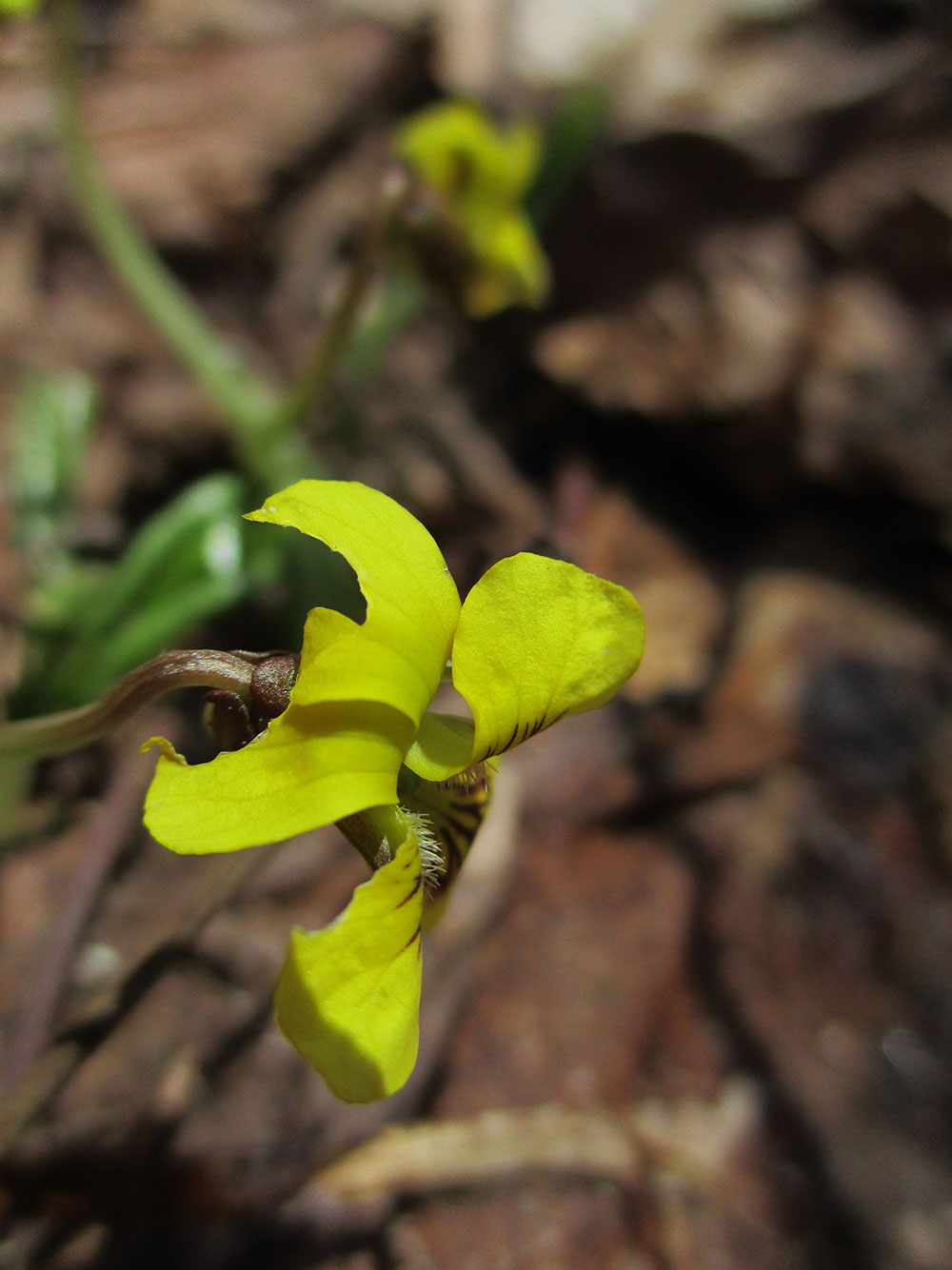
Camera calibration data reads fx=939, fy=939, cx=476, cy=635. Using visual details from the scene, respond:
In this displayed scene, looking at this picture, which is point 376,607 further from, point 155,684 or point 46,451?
point 46,451

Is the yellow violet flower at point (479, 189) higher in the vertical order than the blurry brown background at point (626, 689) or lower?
higher

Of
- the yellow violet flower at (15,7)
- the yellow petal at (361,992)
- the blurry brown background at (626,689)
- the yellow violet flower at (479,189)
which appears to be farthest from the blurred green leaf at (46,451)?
the yellow petal at (361,992)

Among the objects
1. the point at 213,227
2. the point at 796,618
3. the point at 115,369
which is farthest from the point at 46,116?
the point at 796,618

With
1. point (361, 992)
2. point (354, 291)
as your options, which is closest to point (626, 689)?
point (354, 291)

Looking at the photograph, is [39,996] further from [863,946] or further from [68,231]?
[68,231]

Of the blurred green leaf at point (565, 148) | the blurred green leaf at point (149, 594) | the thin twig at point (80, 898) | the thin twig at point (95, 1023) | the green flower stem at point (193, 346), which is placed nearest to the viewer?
the thin twig at point (95, 1023)

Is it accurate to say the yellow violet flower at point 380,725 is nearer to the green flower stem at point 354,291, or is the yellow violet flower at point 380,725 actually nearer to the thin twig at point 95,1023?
the thin twig at point 95,1023
